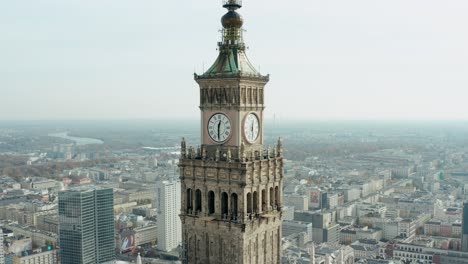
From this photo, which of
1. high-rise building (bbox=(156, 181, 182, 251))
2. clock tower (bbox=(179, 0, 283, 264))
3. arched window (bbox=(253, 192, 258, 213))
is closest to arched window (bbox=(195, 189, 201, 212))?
clock tower (bbox=(179, 0, 283, 264))

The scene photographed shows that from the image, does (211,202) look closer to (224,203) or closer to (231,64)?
(224,203)

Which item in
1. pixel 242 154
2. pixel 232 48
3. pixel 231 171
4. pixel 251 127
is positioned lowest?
pixel 231 171

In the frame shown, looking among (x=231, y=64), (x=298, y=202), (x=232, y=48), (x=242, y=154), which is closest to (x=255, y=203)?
(x=242, y=154)

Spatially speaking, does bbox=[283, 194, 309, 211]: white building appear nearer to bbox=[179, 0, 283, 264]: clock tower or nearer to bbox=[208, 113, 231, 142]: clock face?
bbox=[179, 0, 283, 264]: clock tower

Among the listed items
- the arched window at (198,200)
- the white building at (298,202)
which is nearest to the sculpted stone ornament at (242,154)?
the arched window at (198,200)

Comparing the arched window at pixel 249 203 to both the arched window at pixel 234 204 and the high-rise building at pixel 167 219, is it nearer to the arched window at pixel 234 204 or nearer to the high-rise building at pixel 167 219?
the arched window at pixel 234 204

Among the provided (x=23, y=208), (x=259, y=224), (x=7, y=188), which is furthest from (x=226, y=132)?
(x=7, y=188)

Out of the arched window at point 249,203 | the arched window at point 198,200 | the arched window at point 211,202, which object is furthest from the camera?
the arched window at point 198,200
